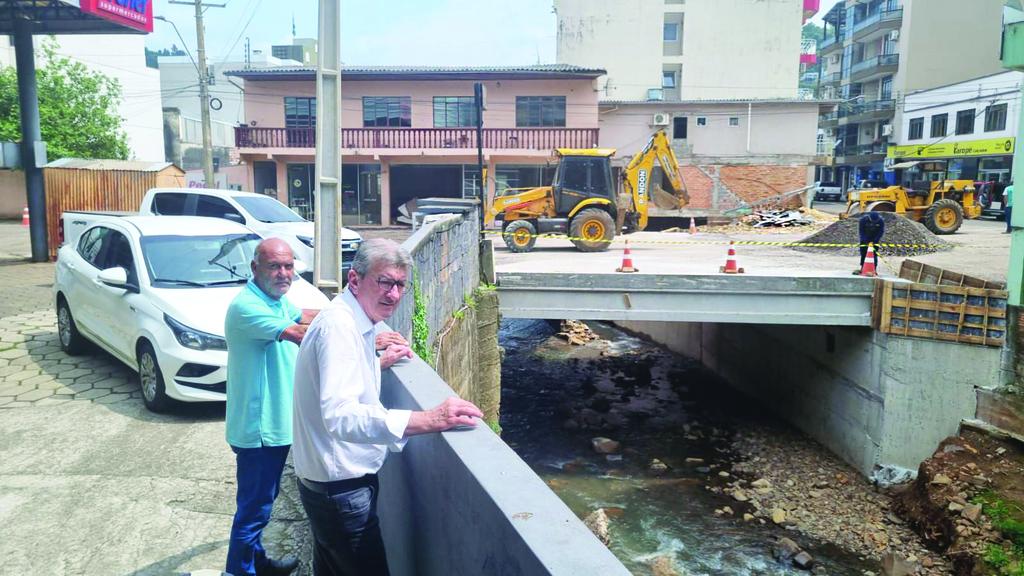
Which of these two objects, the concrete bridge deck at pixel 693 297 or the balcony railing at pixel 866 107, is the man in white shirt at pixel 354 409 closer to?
the concrete bridge deck at pixel 693 297

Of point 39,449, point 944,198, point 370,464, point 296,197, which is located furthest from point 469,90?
point 370,464

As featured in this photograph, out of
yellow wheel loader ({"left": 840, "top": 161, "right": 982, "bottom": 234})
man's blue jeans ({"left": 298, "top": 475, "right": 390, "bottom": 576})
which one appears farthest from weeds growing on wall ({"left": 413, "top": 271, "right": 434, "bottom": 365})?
yellow wheel loader ({"left": 840, "top": 161, "right": 982, "bottom": 234})

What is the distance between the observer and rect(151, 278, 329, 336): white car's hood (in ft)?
20.0

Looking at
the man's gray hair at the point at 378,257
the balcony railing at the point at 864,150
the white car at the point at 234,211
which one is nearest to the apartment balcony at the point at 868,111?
the balcony railing at the point at 864,150

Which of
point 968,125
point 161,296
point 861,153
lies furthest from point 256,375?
point 861,153

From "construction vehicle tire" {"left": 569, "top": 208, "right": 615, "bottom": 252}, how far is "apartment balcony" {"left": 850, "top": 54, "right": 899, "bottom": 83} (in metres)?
41.0

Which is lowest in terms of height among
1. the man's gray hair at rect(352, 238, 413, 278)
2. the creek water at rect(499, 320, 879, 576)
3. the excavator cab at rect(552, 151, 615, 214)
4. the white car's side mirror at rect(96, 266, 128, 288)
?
the creek water at rect(499, 320, 879, 576)

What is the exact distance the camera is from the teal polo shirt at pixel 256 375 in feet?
11.7

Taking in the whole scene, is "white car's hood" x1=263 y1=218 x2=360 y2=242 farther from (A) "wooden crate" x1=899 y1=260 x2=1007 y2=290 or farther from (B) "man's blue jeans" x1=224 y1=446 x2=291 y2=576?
(A) "wooden crate" x1=899 y1=260 x2=1007 y2=290

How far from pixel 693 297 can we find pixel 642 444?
288 cm

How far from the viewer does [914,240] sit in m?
19.0

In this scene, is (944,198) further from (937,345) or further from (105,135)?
(105,135)

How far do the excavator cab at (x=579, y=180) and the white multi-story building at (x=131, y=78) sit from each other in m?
24.0

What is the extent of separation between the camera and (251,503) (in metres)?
3.55
